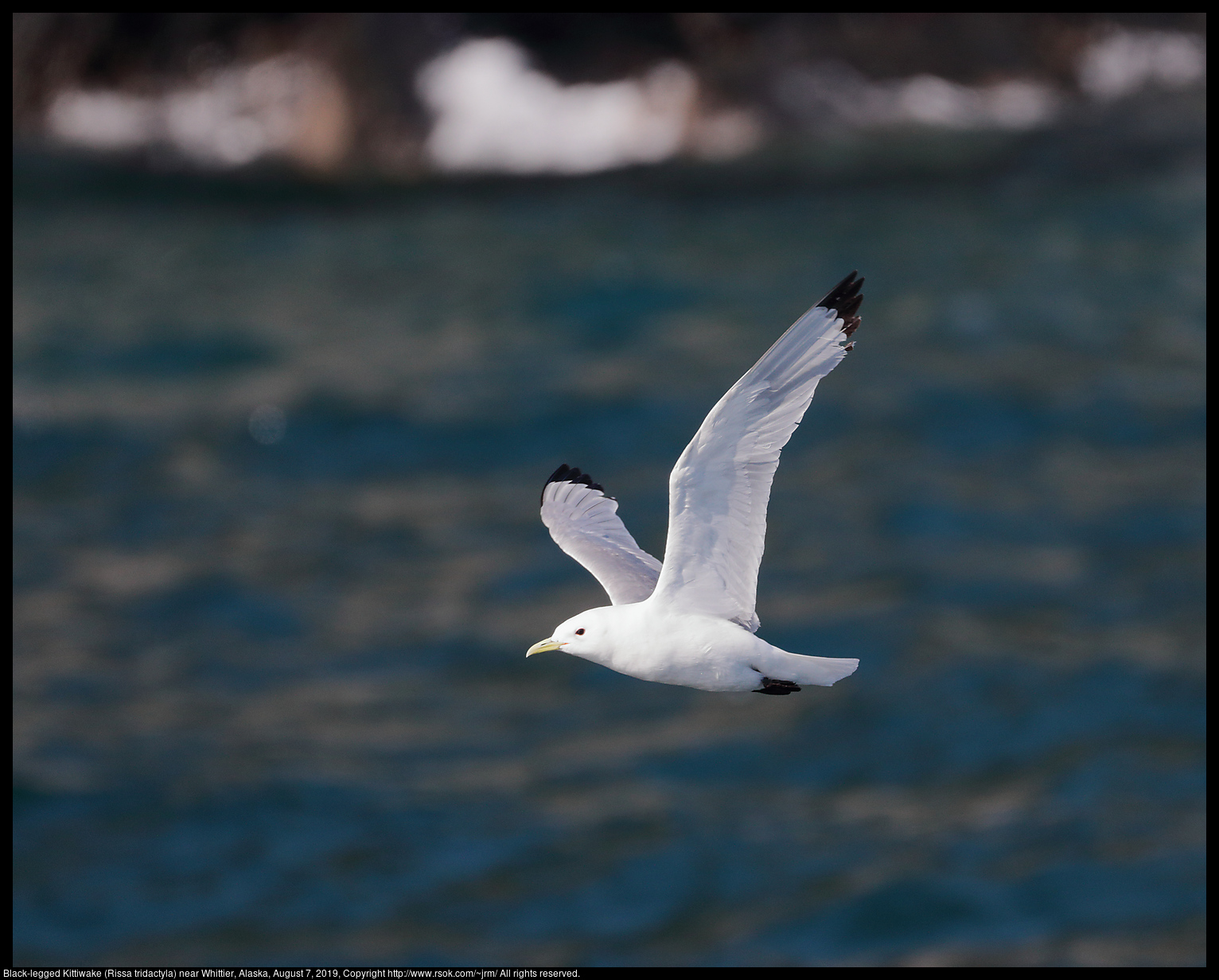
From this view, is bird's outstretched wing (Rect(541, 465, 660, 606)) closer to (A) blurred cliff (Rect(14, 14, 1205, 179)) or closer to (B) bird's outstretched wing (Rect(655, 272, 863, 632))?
(B) bird's outstretched wing (Rect(655, 272, 863, 632))

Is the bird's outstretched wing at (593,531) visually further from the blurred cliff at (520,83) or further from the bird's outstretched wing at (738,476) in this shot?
the blurred cliff at (520,83)

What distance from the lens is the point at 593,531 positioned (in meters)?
7.96

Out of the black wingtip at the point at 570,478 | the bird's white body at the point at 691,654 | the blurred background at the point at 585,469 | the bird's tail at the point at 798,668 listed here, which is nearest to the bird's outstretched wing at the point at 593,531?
the black wingtip at the point at 570,478

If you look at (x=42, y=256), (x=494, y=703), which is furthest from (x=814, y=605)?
(x=42, y=256)

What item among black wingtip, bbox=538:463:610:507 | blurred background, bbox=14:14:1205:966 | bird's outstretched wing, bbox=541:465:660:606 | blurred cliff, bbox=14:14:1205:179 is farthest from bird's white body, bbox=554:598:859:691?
blurred cliff, bbox=14:14:1205:179

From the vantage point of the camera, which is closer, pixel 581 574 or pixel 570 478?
pixel 570 478

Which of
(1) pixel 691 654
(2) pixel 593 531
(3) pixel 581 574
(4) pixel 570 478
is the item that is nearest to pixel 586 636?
(1) pixel 691 654

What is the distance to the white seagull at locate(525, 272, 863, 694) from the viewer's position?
6324mm

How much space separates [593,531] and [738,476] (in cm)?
143

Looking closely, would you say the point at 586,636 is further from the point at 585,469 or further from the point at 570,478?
the point at 585,469

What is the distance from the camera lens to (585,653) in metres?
6.40

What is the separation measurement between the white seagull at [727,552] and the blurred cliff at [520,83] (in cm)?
3334

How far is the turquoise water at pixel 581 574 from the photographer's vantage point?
33.2 metres
